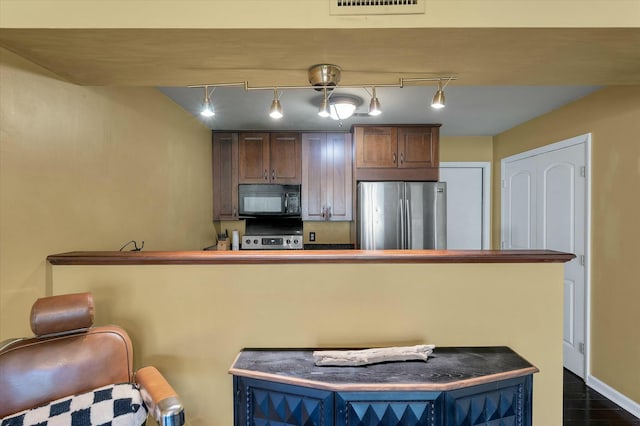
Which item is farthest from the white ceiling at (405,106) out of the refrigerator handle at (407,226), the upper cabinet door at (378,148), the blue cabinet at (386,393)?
the blue cabinet at (386,393)

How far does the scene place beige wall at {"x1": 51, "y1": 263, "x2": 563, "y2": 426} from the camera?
1.74 metres

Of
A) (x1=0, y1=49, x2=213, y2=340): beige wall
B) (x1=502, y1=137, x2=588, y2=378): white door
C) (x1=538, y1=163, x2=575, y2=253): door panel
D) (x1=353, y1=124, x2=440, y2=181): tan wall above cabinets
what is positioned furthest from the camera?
(x1=353, y1=124, x2=440, y2=181): tan wall above cabinets

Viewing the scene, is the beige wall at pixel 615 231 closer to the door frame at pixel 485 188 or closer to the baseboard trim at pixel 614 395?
the baseboard trim at pixel 614 395

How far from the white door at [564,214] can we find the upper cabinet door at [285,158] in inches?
98.0

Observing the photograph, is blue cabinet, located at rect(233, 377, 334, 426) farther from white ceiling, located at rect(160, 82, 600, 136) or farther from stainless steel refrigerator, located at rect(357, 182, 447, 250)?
stainless steel refrigerator, located at rect(357, 182, 447, 250)

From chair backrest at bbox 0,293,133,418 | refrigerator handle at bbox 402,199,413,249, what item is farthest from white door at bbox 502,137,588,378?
chair backrest at bbox 0,293,133,418

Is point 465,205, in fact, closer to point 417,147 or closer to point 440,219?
point 440,219

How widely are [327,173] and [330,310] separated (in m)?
2.26

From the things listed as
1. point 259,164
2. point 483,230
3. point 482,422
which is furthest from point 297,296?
point 483,230

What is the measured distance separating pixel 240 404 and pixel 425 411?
2.66 ft

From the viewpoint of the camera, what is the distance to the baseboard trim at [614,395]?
88.8 inches

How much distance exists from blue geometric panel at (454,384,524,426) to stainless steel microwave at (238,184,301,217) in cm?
271

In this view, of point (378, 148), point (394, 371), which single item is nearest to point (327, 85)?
point (394, 371)

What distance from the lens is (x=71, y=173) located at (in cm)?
171
